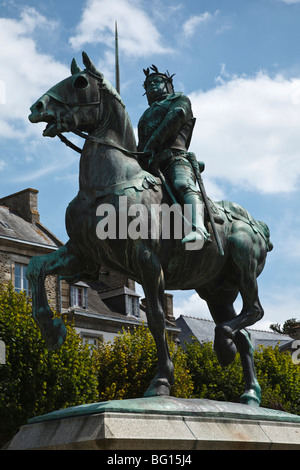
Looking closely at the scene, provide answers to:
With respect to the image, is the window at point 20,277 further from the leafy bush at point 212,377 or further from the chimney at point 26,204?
the leafy bush at point 212,377

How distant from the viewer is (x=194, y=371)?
34.1m

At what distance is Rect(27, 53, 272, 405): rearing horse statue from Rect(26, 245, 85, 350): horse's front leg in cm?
1

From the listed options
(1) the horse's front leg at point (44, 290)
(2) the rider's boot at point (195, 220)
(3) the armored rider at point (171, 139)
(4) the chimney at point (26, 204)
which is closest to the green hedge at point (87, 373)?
(4) the chimney at point (26, 204)

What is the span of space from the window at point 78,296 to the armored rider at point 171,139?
30.0 m

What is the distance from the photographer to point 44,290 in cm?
852

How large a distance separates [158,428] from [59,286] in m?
31.7

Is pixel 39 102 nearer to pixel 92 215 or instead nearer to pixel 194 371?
pixel 92 215

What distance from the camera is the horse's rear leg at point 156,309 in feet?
26.8

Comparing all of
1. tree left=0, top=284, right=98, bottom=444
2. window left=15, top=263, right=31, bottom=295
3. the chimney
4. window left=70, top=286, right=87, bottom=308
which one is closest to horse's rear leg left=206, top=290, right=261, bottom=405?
tree left=0, top=284, right=98, bottom=444

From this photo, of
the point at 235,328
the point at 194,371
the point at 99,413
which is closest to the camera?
the point at 99,413

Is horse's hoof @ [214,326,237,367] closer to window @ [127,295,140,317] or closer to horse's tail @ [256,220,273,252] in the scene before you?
horse's tail @ [256,220,273,252]

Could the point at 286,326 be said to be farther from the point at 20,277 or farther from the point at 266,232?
the point at 266,232

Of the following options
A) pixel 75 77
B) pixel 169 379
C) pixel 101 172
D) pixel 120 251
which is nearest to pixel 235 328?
pixel 169 379
